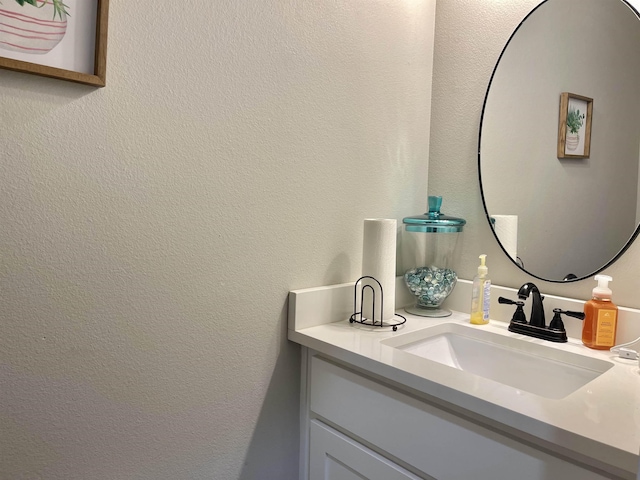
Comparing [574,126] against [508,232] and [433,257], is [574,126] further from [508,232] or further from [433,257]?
[433,257]

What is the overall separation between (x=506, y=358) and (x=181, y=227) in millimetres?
839

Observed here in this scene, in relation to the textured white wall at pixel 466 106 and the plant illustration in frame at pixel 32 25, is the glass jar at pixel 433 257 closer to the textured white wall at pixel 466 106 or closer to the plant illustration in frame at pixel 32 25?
the textured white wall at pixel 466 106

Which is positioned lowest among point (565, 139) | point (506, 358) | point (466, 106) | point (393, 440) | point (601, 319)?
point (393, 440)

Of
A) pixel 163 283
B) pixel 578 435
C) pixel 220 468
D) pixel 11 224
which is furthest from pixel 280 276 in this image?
pixel 578 435

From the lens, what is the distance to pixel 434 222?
1.33 m

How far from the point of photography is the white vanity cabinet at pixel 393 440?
2.50 feet

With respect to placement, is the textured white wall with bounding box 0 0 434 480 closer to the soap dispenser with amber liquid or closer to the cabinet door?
the cabinet door

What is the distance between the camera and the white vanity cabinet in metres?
0.76

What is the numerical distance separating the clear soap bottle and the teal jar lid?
126 mm

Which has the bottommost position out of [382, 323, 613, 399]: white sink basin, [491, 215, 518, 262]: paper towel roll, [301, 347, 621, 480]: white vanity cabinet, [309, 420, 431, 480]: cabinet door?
[309, 420, 431, 480]: cabinet door

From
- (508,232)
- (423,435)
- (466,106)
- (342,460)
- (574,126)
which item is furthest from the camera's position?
(466,106)

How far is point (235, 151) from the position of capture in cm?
103

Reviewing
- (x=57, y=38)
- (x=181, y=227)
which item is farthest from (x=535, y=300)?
(x=57, y=38)

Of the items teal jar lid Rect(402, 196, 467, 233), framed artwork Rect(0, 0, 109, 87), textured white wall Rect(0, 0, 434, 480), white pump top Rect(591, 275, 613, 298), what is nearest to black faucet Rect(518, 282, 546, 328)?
white pump top Rect(591, 275, 613, 298)
